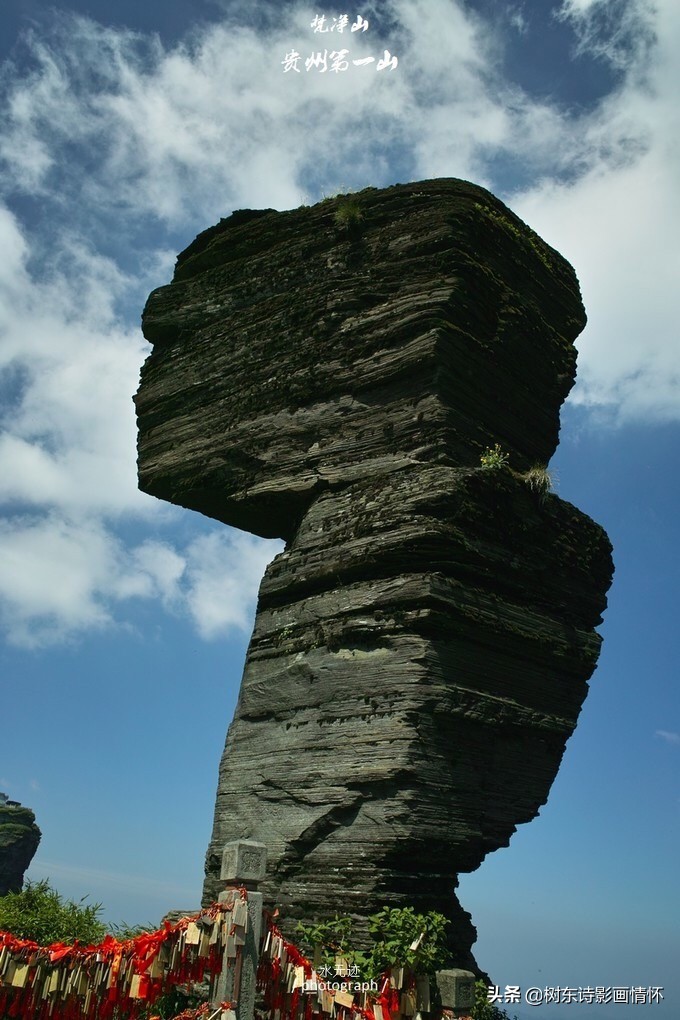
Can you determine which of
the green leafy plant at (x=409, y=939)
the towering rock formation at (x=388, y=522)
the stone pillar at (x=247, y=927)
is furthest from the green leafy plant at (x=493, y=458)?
the stone pillar at (x=247, y=927)

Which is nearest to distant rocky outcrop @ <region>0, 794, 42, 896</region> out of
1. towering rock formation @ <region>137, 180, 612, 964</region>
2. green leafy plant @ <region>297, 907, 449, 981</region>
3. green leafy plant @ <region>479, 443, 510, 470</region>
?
towering rock formation @ <region>137, 180, 612, 964</region>

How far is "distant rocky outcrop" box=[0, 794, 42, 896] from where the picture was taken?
128 feet

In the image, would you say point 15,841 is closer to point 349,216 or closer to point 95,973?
point 95,973

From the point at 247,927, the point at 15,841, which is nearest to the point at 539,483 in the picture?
the point at 247,927

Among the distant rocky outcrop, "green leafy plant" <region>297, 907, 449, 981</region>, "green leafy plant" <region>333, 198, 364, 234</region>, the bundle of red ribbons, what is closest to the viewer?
the bundle of red ribbons

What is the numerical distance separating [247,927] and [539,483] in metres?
6.42

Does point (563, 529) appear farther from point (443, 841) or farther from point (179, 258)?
point (179, 258)

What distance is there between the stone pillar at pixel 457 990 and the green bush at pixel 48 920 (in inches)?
337

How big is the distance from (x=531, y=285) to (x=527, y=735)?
20.9ft

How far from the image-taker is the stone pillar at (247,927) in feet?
21.2

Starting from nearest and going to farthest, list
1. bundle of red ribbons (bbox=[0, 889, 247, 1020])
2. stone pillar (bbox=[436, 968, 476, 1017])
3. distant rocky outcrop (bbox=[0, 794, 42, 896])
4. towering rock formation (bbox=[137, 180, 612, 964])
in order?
bundle of red ribbons (bbox=[0, 889, 247, 1020]) → stone pillar (bbox=[436, 968, 476, 1017]) → towering rock formation (bbox=[137, 180, 612, 964]) → distant rocky outcrop (bbox=[0, 794, 42, 896])

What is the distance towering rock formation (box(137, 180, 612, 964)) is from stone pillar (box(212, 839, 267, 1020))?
1984 mm

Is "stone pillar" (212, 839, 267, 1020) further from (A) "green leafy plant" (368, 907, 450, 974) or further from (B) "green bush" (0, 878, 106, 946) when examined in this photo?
(B) "green bush" (0, 878, 106, 946)

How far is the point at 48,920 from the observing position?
50.4 ft
